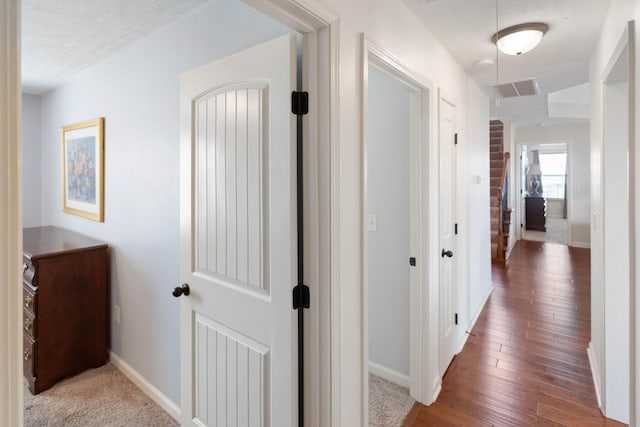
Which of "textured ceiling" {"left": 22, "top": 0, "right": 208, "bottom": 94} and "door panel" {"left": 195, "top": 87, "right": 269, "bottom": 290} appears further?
"textured ceiling" {"left": 22, "top": 0, "right": 208, "bottom": 94}

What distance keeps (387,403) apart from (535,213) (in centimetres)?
907

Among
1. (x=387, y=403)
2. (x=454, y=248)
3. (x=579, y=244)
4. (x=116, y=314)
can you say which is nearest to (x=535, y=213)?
(x=579, y=244)

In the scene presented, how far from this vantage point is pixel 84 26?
2.05 metres

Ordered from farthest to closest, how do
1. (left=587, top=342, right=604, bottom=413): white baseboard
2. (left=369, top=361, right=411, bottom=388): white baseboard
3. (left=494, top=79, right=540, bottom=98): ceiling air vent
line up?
(left=494, top=79, right=540, bottom=98): ceiling air vent
(left=369, top=361, right=411, bottom=388): white baseboard
(left=587, top=342, right=604, bottom=413): white baseboard

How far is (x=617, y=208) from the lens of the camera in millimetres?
1941

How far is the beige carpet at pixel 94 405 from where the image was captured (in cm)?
204

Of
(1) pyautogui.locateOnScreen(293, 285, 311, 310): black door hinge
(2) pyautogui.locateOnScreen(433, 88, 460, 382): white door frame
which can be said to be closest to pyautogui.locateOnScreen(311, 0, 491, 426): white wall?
(1) pyautogui.locateOnScreen(293, 285, 311, 310): black door hinge

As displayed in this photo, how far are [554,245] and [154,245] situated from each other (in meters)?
7.76

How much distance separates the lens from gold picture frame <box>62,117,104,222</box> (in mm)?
2660

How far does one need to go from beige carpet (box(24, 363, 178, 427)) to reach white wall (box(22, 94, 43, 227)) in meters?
1.93

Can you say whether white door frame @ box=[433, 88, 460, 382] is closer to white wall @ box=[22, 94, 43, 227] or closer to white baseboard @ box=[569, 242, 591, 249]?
white wall @ box=[22, 94, 43, 227]

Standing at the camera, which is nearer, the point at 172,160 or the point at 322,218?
the point at 322,218

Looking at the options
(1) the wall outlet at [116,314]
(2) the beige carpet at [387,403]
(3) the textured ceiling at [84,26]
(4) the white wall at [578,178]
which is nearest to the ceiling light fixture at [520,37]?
(3) the textured ceiling at [84,26]

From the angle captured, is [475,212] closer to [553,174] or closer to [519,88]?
[519,88]
